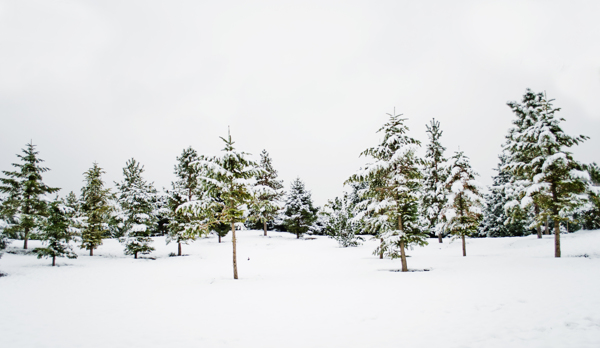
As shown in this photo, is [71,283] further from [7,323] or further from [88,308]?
[7,323]

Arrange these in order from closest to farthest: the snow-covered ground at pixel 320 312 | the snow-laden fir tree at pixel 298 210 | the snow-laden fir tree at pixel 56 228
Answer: the snow-covered ground at pixel 320 312 < the snow-laden fir tree at pixel 56 228 < the snow-laden fir tree at pixel 298 210

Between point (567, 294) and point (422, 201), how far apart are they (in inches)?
1063

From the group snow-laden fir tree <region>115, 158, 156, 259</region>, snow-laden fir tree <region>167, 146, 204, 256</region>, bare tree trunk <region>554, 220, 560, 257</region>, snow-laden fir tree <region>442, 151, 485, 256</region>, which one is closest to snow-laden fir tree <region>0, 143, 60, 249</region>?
snow-laden fir tree <region>115, 158, 156, 259</region>

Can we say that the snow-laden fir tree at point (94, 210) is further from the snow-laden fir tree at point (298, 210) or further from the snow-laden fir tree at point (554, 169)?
the snow-laden fir tree at point (554, 169)

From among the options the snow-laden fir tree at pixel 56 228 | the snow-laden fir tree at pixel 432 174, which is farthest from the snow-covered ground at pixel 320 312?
the snow-laden fir tree at pixel 432 174

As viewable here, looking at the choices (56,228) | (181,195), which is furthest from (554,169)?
→ (56,228)

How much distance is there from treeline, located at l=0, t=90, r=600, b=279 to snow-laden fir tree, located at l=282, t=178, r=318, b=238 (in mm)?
166

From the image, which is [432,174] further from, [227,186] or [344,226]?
[227,186]

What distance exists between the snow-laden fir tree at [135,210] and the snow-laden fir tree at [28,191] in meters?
6.29

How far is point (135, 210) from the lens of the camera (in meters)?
26.7

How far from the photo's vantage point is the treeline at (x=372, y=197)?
14812 mm

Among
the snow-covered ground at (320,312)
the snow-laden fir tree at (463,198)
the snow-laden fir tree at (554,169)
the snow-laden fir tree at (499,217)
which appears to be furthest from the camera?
the snow-laden fir tree at (499,217)

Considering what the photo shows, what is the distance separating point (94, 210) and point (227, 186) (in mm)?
23332

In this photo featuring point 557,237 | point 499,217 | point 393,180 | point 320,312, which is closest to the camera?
point 320,312
